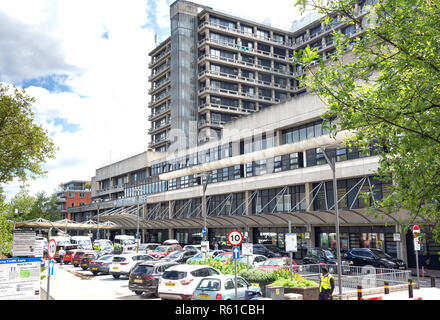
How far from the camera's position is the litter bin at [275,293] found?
701 inches

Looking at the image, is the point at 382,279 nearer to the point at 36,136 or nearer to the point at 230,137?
the point at 36,136

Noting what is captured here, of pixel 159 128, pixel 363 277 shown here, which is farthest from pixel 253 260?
pixel 159 128

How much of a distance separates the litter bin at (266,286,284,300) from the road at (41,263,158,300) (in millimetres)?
5870

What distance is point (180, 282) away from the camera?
661 inches

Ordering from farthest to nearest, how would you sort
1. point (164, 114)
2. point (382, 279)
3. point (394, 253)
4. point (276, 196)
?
point (164, 114)
point (276, 196)
point (394, 253)
point (382, 279)

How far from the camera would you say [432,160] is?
9328 mm

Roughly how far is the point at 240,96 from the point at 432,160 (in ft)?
234

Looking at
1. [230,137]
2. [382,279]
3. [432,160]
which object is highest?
[230,137]

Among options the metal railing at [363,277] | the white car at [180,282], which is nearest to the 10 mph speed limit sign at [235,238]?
the white car at [180,282]

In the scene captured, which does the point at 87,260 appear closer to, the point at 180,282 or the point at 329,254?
the point at 329,254

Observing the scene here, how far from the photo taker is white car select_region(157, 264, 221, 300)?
54.5 ft

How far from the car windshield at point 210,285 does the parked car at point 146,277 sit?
18.8 feet
